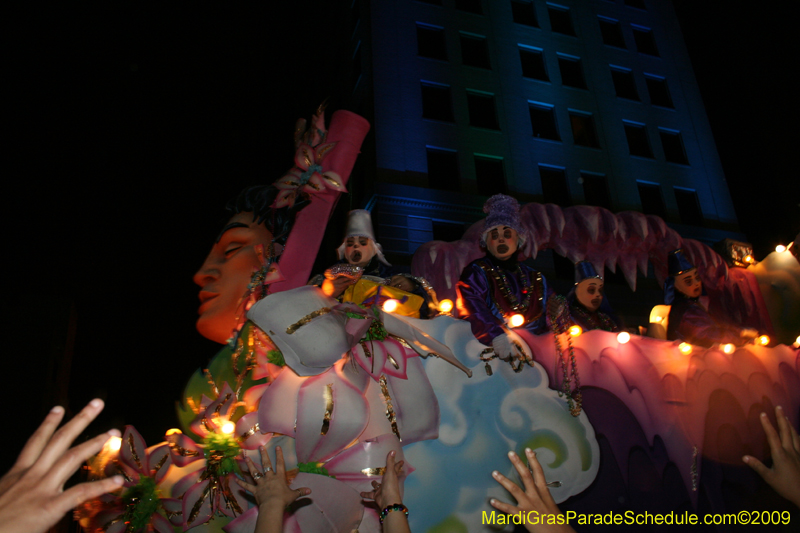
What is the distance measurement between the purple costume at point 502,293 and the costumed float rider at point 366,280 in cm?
27

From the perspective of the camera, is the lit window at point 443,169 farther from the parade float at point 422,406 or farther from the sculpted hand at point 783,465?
the sculpted hand at point 783,465

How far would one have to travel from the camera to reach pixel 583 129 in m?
13.2

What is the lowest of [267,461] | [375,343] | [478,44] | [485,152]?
[267,461]

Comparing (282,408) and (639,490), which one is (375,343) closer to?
(282,408)

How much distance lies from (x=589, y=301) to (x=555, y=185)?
30.1 feet

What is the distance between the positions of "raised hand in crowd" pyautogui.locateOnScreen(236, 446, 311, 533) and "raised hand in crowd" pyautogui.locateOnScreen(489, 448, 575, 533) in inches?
26.2

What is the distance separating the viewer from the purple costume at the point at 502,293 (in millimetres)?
2811

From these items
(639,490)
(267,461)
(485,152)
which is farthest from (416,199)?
(267,461)

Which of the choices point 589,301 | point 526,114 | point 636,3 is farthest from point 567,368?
point 636,3

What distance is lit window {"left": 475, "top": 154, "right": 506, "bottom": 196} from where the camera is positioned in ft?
37.8

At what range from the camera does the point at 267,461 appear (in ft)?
5.75

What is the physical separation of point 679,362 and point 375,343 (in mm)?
2072

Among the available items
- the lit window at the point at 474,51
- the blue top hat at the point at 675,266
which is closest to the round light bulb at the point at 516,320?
the blue top hat at the point at 675,266

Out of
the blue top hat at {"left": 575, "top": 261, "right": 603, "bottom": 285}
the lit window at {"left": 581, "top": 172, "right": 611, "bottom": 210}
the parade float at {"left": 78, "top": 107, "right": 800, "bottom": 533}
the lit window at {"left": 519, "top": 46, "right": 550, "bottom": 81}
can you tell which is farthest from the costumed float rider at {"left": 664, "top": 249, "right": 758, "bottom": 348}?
the lit window at {"left": 519, "top": 46, "right": 550, "bottom": 81}
